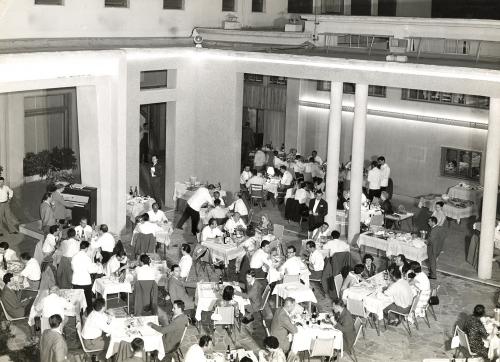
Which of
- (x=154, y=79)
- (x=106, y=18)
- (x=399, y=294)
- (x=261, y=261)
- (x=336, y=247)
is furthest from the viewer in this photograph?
(x=154, y=79)

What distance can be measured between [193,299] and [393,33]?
14.2m

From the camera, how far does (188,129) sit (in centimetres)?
2464

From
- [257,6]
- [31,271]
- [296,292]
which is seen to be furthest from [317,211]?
[257,6]

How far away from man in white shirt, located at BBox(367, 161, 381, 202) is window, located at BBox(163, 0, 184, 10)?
8.31 m

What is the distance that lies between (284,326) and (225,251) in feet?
13.9

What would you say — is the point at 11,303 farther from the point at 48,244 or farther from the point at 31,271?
the point at 48,244

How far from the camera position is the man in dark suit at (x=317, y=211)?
68.3 ft

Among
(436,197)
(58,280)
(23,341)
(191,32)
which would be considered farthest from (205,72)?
(23,341)

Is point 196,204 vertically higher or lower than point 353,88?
lower

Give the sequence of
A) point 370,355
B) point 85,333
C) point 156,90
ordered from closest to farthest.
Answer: point 85,333 → point 370,355 → point 156,90

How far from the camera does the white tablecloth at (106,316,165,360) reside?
535 inches

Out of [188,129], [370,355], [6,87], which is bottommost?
[370,355]

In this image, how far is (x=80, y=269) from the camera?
627 inches

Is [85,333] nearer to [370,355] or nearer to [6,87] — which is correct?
[370,355]
